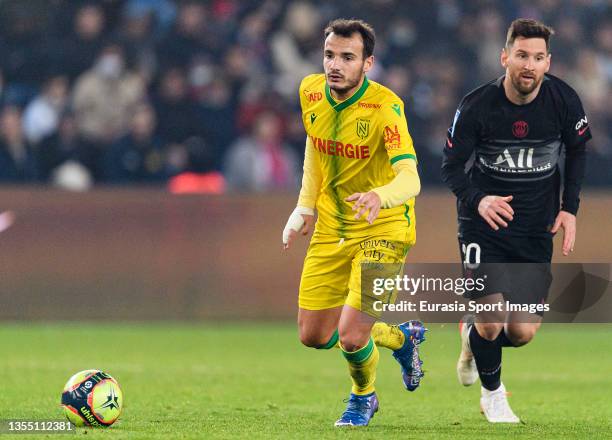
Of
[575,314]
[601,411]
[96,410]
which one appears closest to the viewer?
[96,410]

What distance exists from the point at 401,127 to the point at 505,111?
68cm

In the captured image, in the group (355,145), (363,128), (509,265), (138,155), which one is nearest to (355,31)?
(363,128)

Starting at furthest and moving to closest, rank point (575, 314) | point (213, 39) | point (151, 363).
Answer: point (213, 39), point (575, 314), point (151, 363)

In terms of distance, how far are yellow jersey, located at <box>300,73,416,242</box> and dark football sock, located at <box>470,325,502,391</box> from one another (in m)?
0.81

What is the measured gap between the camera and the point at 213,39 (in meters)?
16.2

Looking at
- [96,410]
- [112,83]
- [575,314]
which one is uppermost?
[112,83]

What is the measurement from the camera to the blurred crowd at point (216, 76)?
1534 centimetres

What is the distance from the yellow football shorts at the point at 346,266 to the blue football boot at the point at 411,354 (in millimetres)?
625

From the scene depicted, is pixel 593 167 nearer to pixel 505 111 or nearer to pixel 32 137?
pixel 32 137

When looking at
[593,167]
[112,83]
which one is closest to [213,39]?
[112,83]

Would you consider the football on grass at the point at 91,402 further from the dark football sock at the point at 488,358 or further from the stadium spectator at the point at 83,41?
the stadium spectator at the point at 83,41

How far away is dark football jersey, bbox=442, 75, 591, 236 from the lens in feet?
27.0

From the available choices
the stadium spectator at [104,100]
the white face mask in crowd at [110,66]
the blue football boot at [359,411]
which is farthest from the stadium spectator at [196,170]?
the blue football boot at [359,411]

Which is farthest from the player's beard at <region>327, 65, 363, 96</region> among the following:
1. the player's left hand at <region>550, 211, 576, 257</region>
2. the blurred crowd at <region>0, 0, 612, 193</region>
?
the blurred crowd at <region>0, 0, 612, 193</region>
